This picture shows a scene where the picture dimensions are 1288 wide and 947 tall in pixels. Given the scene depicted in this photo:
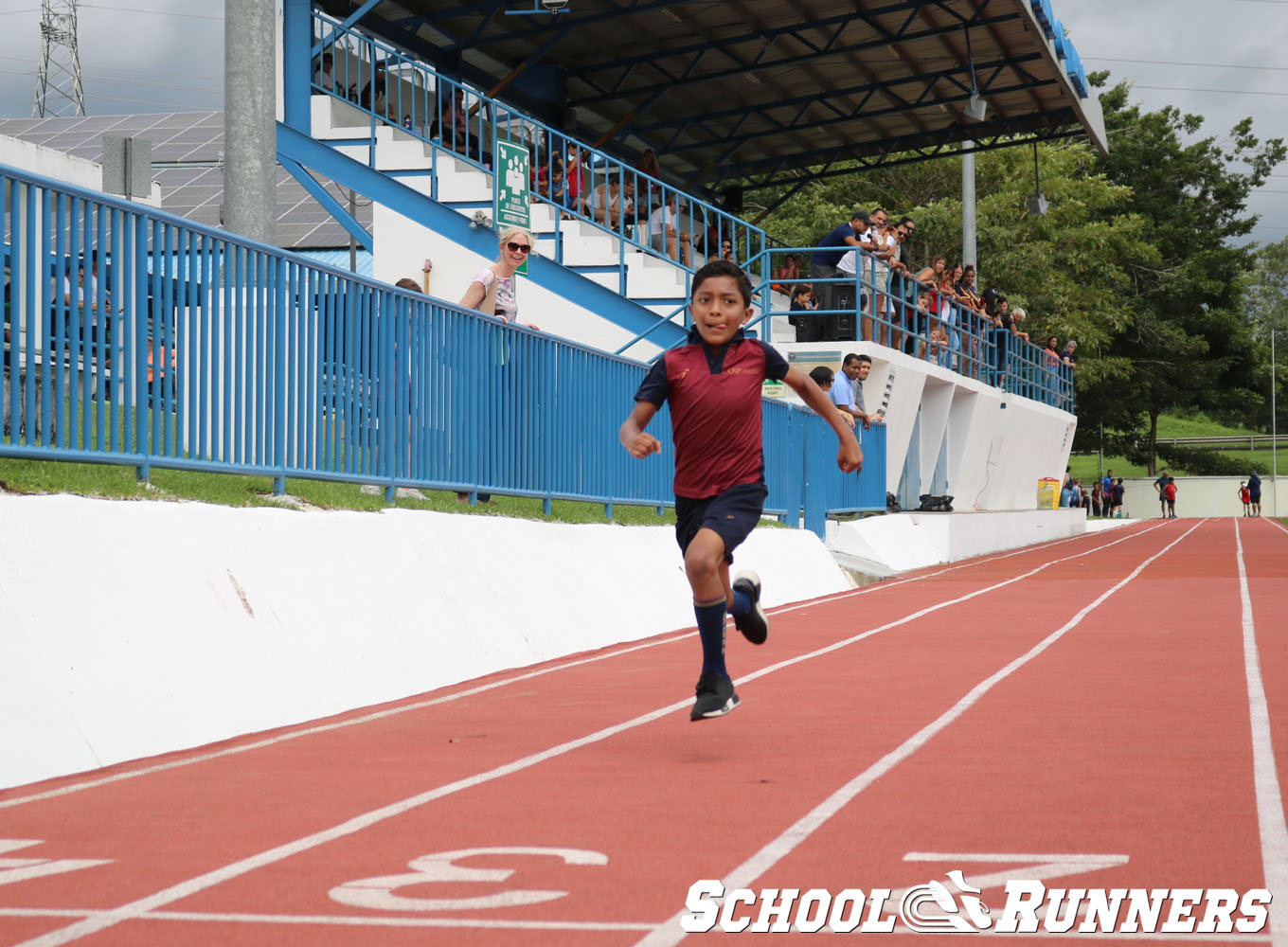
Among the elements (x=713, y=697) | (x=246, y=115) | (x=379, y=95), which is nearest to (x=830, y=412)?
(x=713, y=697)

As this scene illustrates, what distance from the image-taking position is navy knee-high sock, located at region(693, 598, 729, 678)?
23.6 feet

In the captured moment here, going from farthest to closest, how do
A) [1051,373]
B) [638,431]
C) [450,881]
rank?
[1051,373] < [638,431] < [450,881]

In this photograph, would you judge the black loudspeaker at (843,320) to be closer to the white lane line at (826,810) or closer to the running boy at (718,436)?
the white lane line at (826,810)

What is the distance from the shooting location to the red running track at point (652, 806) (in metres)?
4.47

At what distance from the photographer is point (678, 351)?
292 inches

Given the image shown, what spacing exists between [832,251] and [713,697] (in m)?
18.4

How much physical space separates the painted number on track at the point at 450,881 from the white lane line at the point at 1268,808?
1.89 metres

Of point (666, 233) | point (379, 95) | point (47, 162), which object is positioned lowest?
point (666, 233)

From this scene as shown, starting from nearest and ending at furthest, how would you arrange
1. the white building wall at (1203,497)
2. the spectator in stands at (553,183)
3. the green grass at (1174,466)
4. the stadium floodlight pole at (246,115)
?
the stadium floodlight pole at (246,115) < the spectator in stands at (553,183) < the white building wall at (1203,497) < the green grass at (1174,466)

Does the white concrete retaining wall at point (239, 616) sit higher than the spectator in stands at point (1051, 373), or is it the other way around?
the spectator in stands at point (1051, 373)

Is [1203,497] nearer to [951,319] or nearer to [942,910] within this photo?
[951,319]

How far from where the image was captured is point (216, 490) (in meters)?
9.26

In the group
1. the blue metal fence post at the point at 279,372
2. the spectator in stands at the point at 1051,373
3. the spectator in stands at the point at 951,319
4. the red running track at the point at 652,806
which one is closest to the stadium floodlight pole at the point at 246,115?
the blue metal fence post at the point at 279,372

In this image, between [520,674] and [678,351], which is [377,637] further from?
[678,351]
